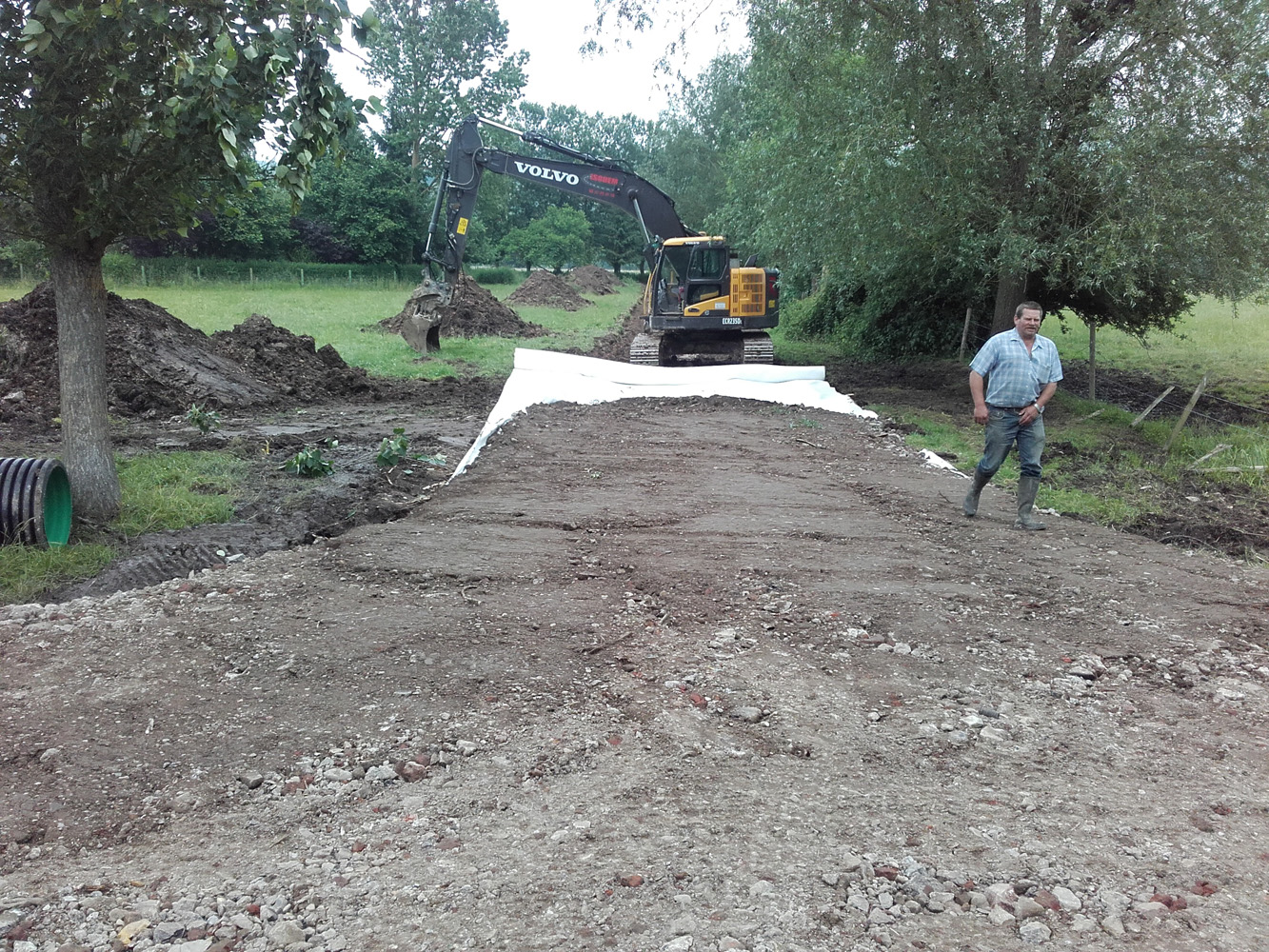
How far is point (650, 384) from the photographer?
13961 mm

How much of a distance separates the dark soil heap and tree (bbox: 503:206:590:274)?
5146 centimetres

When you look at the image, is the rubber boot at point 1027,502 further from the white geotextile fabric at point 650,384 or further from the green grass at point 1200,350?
the green grass at point 1200,350

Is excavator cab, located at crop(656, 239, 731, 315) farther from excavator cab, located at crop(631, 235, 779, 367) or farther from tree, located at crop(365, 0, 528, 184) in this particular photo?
tree, located at crop(365, 0, 528, 184)

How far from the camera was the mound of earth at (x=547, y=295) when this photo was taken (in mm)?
37500

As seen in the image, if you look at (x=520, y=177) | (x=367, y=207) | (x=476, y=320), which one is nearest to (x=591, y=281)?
(x=367, y=207)

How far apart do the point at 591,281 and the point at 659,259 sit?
38383 millimetres

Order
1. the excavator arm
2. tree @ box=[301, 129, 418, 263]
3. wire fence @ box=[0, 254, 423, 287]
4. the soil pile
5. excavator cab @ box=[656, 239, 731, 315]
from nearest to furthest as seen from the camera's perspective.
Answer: the soil pile < excavator cab @ box=[656, 239, 731, 315] < the excavator arm < wire fence @ box=[0, 254, 423, 287] < tree @ box=[301, 129, 418, 263]

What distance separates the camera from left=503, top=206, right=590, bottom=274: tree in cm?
6531

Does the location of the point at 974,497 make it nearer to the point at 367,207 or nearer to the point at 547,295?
the point at 547,295

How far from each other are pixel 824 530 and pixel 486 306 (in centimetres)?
2050

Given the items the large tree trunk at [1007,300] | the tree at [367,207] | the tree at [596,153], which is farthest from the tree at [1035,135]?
the tree at [596,153]

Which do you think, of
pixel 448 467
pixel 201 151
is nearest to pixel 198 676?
pixel 201 151

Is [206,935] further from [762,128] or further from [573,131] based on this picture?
[573,131]

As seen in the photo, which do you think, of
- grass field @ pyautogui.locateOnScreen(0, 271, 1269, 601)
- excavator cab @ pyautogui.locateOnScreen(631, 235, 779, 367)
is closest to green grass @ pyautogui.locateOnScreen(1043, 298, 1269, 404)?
grass field @ pyautogui.locateOnScreen(0, 271, 1269, 601)
